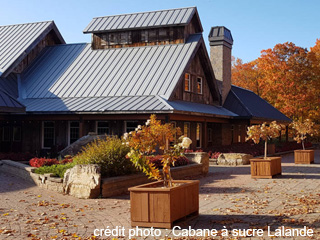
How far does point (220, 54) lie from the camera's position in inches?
1326

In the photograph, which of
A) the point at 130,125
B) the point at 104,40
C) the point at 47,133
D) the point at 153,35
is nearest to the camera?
the point at 130,125

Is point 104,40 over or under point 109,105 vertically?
over

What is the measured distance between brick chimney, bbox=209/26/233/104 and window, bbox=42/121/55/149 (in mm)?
13480

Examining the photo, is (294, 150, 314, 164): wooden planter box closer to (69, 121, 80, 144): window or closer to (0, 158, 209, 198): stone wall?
(69, 121, 80, 144): window

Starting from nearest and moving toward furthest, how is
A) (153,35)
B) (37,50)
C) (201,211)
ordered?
1. (201,211)
2. (153,35)
3. (37,50)

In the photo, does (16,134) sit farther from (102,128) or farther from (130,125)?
(130,125)

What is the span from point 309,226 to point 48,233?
4735mm

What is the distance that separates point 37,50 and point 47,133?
298 inches

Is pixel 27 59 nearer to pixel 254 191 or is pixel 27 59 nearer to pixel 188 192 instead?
pixel 254 191

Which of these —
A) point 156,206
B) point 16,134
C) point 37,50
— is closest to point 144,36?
point 37,50

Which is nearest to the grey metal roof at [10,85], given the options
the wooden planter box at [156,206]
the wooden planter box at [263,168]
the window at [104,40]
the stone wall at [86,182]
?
the window at [104,40]

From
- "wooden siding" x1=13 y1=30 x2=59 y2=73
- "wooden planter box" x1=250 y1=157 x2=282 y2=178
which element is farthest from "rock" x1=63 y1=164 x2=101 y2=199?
"wooden siding" x1=13 y1=30 x2=59 y2=73

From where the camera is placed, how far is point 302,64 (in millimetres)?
40500

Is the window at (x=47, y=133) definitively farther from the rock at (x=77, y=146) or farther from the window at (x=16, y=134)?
the rock at (x=77, y=146)
